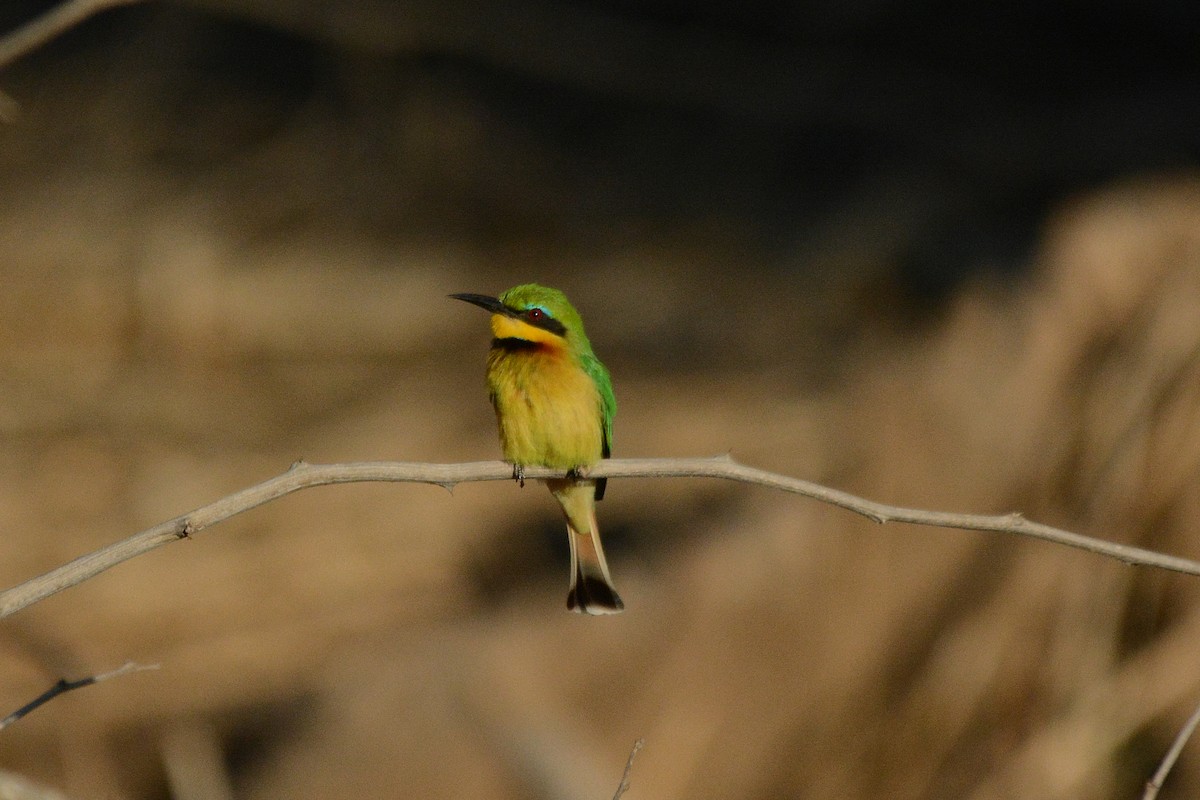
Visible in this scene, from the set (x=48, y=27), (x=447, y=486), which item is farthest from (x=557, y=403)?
(x=48, y=27)

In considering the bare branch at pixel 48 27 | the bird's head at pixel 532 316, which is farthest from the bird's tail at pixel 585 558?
the bare branch at pixel 48 27

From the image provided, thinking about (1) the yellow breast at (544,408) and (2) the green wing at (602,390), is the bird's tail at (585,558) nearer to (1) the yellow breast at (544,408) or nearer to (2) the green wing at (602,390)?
(2) the green wing at (602,390)

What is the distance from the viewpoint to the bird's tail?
4148 millimetres

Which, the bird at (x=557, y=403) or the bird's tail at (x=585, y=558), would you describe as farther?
the bird's tail at (x=585, y=558)

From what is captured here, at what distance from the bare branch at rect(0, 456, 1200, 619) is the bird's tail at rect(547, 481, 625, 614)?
1.31 metres

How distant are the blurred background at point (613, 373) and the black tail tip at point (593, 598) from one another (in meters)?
2.28

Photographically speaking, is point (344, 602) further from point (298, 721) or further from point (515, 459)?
point (515, 459)

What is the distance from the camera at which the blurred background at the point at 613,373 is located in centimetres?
632

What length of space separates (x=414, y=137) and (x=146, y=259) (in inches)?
86.1

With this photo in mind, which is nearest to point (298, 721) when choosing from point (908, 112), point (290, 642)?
point (290, 642)

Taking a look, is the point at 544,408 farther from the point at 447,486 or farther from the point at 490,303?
the point at 447,486

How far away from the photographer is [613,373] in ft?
30.1

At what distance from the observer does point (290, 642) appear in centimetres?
860

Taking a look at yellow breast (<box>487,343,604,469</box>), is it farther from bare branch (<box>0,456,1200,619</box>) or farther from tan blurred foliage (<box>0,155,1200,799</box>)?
tan blurred foliage (<box>0,155,1200,799</box>)
